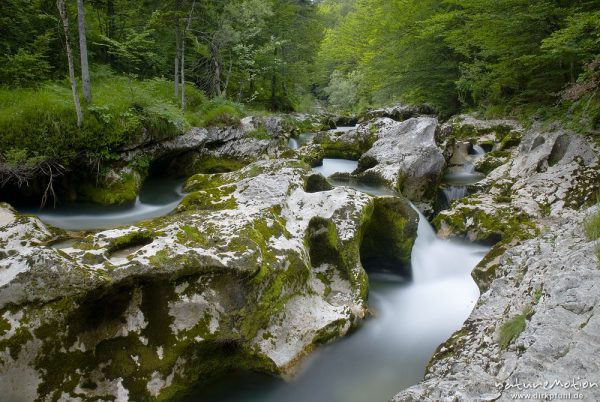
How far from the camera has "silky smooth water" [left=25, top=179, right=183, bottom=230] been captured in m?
7.89

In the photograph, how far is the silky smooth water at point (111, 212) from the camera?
311 inches

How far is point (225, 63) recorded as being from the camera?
17.5 meters

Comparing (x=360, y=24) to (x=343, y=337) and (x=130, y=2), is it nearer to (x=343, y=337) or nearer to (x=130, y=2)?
(x=130, y=2)

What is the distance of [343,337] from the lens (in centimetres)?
527

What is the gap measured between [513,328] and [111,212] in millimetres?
8482

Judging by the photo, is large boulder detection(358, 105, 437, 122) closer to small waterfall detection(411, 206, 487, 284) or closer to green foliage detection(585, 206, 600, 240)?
small waterfall detection(411, 206, 487, 284)

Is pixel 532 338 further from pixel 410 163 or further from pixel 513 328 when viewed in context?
pixel 410 163

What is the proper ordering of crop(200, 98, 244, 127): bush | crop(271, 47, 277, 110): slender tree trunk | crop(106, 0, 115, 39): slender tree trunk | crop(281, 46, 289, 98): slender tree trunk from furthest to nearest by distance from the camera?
crop(271, 47, 277, 110): slender tree trunk < crop(281, 46, 289, 98): slender tree trunk < crop(106, 0, 115, 39): slender tree trunk < crop(200, 98, 244, 127): bush

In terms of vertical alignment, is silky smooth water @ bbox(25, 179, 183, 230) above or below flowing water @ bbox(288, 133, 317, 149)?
below

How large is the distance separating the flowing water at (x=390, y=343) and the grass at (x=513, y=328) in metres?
1.73

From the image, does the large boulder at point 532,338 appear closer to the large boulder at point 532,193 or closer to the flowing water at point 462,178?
the large boulder at point 532,193

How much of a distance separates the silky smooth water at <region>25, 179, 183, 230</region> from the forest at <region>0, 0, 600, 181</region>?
44.8 inches

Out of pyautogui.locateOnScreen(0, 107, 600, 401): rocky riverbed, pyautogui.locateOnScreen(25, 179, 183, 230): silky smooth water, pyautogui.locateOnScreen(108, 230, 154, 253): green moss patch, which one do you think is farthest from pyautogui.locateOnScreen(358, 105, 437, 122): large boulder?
pyautogui.locateOnScreen(108, 230, 154, 253): green moss patch

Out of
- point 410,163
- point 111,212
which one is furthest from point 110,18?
point 410,163
